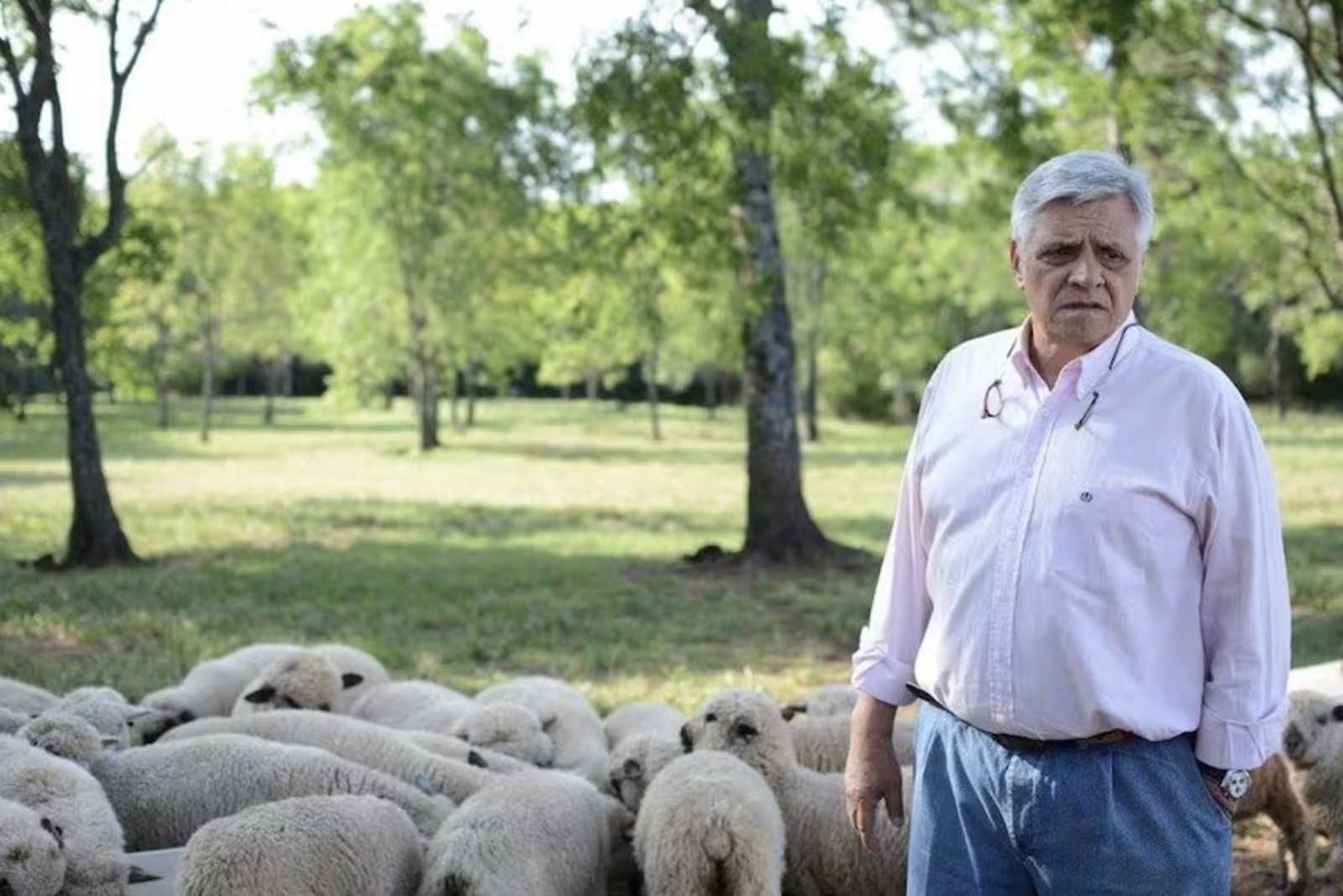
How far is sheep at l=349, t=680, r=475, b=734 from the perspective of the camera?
6949 millimetres

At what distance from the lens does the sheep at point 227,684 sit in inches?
264

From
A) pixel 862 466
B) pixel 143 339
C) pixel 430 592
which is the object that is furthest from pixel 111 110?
pixel 143 339

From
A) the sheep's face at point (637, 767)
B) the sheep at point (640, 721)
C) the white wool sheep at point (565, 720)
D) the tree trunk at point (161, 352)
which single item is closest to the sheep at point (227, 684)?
the white wool sheep at point (565, 720)

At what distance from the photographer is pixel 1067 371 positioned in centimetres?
261

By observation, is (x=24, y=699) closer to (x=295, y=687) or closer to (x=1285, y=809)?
(x=295, y=687)

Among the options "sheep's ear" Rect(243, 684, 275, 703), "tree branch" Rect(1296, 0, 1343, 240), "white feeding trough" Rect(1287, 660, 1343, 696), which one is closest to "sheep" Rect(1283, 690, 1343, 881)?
"white feeding trough" Rect(1287, 660, 1343, 696)

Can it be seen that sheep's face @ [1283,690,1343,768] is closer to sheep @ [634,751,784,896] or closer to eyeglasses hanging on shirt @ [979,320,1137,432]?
sheep @ [634,751,784,896]

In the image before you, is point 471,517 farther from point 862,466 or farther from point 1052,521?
point 1052,521

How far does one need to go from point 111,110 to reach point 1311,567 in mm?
14705

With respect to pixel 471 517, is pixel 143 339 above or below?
above

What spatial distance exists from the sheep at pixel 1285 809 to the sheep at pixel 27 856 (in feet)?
14.5

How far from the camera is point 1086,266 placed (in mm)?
2582

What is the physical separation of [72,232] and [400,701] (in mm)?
10369

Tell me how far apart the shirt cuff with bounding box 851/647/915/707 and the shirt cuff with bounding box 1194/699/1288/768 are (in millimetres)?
685
